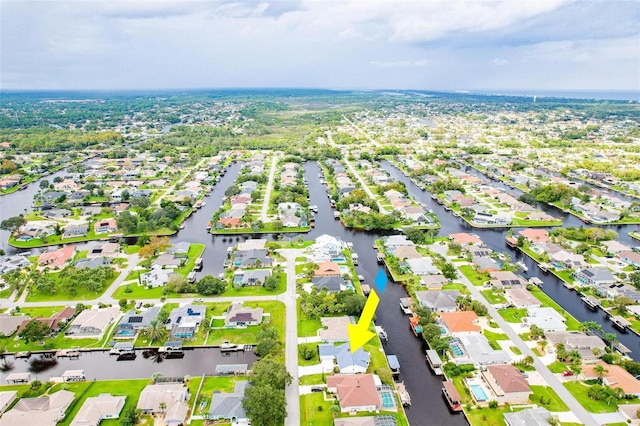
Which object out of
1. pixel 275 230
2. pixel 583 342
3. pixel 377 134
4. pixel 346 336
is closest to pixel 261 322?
pixel 346 336

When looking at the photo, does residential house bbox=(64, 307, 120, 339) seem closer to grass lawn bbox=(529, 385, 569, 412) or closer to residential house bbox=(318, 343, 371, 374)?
residential house bbox=(318, 343, 371, 374)

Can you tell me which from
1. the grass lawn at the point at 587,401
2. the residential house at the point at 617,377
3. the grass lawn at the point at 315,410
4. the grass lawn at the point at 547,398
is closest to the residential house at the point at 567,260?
the residential house at the point at 617,377

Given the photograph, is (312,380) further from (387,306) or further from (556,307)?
(556,307)

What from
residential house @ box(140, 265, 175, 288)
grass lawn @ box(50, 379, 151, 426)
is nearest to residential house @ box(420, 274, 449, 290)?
residential house @ box(140, 265, 175, 288)

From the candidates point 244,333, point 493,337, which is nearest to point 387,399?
point 493,337

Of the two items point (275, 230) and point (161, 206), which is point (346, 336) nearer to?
point (275, 230)

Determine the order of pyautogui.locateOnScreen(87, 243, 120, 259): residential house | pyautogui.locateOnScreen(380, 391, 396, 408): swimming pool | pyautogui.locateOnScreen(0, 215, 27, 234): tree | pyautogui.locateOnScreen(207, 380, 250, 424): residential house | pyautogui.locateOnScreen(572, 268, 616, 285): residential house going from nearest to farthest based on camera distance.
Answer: pyautogui.locateOnScreen(207, 380, 250, 424): residential house, pyautogui.locateOnScreen(380, 391, 396, 408): swimming pool, pyautogui.locateOnScreen(572, 268, 616, 285): residential house, pyautogui.locateOnScreen(87, 243, 120, 259): residential house, pyautogui.locateOnScreen(0, 215, 27, 234): tree

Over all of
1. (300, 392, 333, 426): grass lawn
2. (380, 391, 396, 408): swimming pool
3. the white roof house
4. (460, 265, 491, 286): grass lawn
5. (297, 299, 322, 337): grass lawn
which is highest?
(460, 265, 491, 286): grass lawn

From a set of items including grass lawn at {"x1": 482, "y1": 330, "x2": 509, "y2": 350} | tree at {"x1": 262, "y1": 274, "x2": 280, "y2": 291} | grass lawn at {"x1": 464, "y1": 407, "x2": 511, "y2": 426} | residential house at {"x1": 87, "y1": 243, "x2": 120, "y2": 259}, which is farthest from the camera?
residential house at {"x1": 87, "y1": 243, "x2": 120, "y2": 259}
